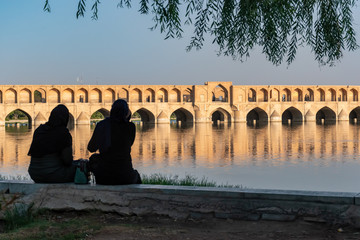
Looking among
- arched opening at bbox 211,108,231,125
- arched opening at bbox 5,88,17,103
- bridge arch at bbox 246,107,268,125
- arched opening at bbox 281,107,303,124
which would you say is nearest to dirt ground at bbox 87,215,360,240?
arched opening at bbox 5,88,17,103

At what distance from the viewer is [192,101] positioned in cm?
3722

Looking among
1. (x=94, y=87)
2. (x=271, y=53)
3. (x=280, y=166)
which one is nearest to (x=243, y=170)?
(x=280, y=166)

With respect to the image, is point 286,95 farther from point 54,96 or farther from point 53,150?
point 53,150

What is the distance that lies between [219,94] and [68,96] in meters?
13.1

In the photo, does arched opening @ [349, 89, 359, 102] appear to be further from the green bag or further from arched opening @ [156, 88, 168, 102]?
the green bag

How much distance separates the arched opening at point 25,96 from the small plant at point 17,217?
32165 millimetres

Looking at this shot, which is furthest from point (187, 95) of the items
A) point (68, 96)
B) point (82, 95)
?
point (68, 96)

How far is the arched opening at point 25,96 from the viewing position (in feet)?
110

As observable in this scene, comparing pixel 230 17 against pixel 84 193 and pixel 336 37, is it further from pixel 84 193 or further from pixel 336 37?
pixel 84 193

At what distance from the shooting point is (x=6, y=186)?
11.4ft

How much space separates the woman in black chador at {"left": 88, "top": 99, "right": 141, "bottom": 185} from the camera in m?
3.15

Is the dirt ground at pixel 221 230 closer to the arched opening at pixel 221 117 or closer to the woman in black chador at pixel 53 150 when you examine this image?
the woman in black chador at pixel 53 150

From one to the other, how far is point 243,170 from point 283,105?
30129mm

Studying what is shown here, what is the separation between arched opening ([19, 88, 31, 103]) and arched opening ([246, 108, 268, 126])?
18.5 m
